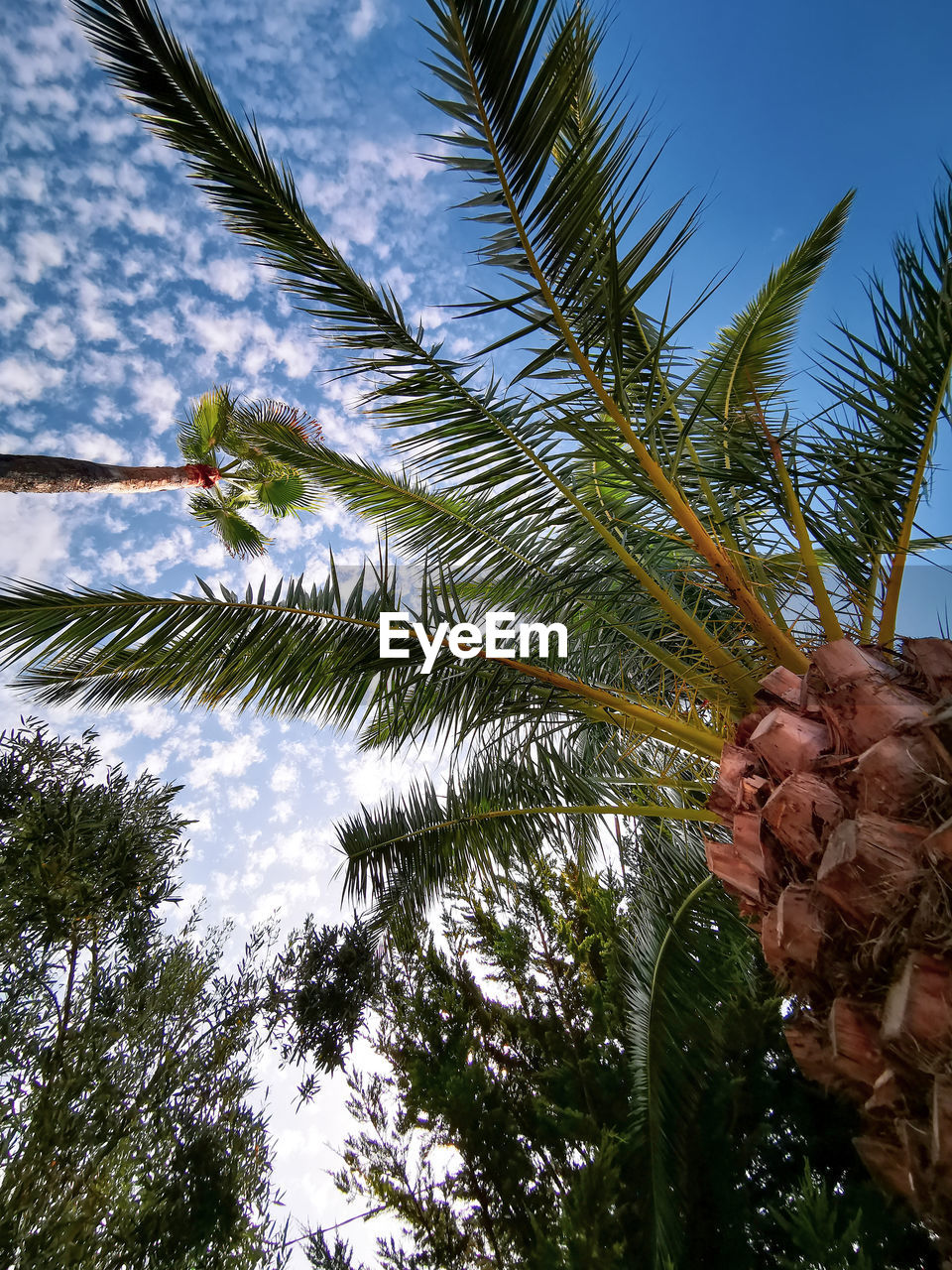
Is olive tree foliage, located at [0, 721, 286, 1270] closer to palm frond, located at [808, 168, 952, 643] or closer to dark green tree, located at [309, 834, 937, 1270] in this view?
dark green tree, located at [309, 834, 937, 1270]

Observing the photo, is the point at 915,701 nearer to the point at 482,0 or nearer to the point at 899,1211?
the point at 899,1211

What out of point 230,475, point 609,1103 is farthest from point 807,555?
point 230,475

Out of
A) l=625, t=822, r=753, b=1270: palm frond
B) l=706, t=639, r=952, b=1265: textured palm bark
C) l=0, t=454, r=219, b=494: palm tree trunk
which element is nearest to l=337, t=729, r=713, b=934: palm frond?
l=625, t=822, r=753, b=1270: palm frond

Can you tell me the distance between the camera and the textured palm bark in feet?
5.37

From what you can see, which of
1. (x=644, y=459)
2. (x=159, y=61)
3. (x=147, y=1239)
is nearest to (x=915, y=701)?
(x=644, y=459)

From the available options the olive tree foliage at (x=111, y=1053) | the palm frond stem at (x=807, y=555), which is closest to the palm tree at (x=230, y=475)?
the olive tree foliage at (x=111, y=1053)

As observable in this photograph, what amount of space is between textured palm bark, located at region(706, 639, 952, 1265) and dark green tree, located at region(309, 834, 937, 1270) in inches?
20.7

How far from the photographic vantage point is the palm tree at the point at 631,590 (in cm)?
181

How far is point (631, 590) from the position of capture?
10.8 ft

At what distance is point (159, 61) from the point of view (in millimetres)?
2234

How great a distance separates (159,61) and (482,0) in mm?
1236

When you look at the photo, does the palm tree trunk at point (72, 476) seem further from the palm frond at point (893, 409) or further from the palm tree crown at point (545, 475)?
the palm frond at point (893, 409)

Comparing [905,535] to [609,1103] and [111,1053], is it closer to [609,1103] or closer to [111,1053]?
[609,1103]

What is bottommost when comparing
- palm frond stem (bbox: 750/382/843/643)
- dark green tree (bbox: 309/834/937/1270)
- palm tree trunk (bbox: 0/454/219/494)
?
dark green tree (bbox: 309/834/937/1270)
